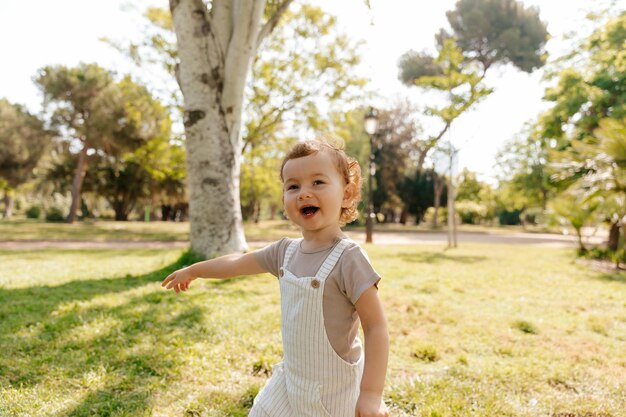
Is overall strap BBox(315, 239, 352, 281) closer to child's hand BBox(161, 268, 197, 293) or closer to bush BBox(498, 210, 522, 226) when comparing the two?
child's hand BBox(161, 268, 197, 293)

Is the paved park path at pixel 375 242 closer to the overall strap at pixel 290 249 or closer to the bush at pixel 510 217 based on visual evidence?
the overall strap at pixel 290 249

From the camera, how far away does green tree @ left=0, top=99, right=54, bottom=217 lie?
2810 centimetres

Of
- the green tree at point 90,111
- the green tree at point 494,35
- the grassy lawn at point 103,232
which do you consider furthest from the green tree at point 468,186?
the green tree at point 90,111

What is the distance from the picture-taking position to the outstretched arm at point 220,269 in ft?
6.89

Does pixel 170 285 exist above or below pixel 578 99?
below

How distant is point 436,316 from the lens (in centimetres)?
463

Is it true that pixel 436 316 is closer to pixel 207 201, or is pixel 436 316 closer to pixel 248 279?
pixel 248 279

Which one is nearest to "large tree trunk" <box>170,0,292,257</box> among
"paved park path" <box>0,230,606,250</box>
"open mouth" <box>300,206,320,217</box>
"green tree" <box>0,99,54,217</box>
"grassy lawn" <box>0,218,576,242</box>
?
"grassy lawn" <box>0,218,576,242</box>

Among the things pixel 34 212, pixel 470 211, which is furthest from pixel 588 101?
pixel 34 212

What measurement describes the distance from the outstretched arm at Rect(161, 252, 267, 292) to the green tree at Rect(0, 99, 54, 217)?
31.4 metres

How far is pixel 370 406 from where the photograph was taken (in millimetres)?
1448

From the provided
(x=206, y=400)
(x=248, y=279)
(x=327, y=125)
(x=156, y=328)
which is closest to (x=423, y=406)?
(x=206, y=400)

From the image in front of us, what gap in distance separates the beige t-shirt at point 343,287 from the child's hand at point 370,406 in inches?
10.0

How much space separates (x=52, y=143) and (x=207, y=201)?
1167 inches
